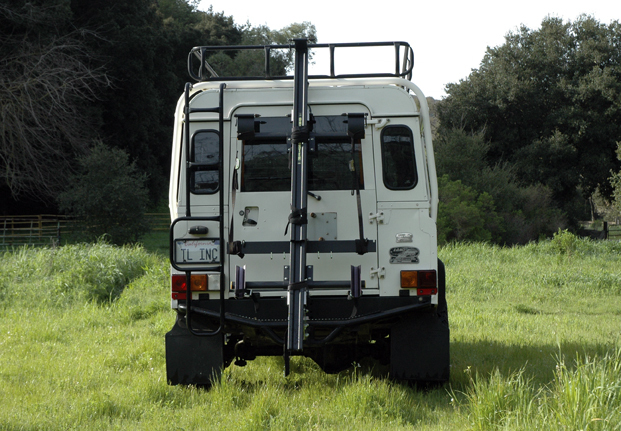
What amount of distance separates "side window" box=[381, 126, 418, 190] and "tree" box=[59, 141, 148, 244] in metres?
22.7

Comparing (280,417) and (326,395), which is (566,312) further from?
(280,417)

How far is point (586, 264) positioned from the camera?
15.6 m

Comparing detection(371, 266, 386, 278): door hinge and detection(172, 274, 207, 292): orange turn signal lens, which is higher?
detection(371, 266, 386, 278): door hinge

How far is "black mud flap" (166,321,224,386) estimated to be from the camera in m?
5.26

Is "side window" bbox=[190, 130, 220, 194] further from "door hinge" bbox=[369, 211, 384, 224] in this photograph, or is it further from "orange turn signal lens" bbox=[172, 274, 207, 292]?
"door hinge" bbox=[369, 211, 384, 224]

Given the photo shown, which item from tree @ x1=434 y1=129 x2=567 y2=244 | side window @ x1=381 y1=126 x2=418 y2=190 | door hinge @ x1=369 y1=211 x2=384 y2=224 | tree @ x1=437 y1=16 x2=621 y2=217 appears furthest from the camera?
tree @ x1=437 y1=16 x2=621 y2=217

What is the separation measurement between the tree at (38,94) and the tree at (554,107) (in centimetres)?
2249

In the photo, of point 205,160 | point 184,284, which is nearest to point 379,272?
point 184,284

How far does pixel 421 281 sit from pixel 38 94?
76.9 feet

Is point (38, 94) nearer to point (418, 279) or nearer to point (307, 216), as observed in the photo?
point (307, 216)

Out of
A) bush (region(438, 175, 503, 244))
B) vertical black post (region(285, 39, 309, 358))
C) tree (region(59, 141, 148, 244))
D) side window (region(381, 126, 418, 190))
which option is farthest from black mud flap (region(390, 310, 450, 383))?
tree (region(59, 141, 148, 244))

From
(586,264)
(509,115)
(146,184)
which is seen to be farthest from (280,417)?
(509,115)

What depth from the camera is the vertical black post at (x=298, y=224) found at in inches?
187

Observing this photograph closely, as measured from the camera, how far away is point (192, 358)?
5.27 meters
